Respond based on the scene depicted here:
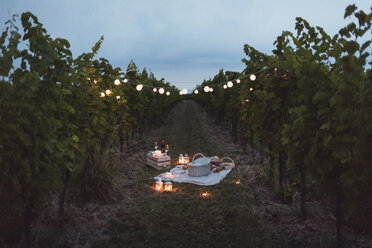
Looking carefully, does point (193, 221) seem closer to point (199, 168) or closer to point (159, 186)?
point (159, 186)

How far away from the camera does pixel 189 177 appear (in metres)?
9.52

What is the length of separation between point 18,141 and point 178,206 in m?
4.48

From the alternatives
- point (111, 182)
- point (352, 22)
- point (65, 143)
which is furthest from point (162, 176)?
point (352, 22)

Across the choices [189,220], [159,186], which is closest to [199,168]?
[159,186]

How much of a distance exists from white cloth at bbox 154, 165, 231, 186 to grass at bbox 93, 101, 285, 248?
34cm

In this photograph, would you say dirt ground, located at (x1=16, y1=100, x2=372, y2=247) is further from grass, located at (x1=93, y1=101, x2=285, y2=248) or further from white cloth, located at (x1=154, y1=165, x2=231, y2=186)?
white cloth, located at (x1=154, y1=165, x2=231, y2=186)

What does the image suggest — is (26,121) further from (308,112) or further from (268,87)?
(268,87)

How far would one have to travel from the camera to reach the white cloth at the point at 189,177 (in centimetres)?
898

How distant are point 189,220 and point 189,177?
3.53 meters

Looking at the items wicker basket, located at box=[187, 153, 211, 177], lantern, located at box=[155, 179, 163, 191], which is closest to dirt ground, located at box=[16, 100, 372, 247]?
lantern, located at box=[155, 179, 163, 191]

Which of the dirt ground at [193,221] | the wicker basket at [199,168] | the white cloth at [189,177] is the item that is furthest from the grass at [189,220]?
the wicker basket at [199,168]

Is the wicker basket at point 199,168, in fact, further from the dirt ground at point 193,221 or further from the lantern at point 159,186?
the lantern at point 159,186

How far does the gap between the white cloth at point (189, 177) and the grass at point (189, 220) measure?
0.34m

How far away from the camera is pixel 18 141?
11.3ft
